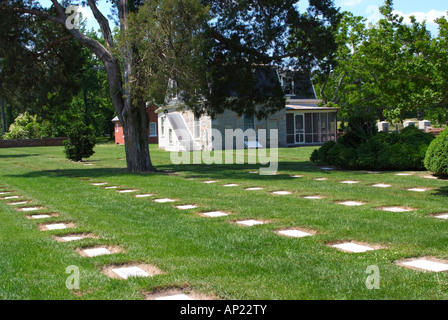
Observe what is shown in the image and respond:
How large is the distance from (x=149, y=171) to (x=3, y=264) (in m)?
10.8

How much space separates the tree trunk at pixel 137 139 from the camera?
14.9 m

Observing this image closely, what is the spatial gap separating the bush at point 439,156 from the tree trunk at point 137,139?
8.80 m

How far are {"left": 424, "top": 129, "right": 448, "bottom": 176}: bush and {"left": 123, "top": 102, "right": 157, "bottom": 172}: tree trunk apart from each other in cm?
880

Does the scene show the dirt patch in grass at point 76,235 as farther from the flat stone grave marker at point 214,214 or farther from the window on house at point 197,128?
the window on house at point 197,128

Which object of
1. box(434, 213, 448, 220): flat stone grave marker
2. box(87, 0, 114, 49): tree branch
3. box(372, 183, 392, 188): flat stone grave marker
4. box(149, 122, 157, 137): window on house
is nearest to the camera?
box(434, 213, 448, 220): flat stone grave marker

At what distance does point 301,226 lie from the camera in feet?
19.3

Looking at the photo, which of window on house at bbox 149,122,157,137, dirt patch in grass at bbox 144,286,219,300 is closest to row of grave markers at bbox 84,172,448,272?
dirt patch in grass at bbox 144,286,219,300

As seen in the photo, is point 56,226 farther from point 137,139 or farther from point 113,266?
point 137,139

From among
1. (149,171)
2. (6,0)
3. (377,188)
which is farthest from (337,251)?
(6,0)

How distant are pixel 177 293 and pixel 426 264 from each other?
7.28ft

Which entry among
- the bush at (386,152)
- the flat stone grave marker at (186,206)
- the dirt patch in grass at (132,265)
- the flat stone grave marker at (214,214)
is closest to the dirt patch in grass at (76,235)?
the dirt patch in grass at (132,265)

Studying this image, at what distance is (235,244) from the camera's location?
501 centimetres

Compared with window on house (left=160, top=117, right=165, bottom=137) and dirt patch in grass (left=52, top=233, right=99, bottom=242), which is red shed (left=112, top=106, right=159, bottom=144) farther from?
dirt patch in grass (left=52, top=233, right=99, bottom=242)

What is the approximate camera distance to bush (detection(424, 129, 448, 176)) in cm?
877
